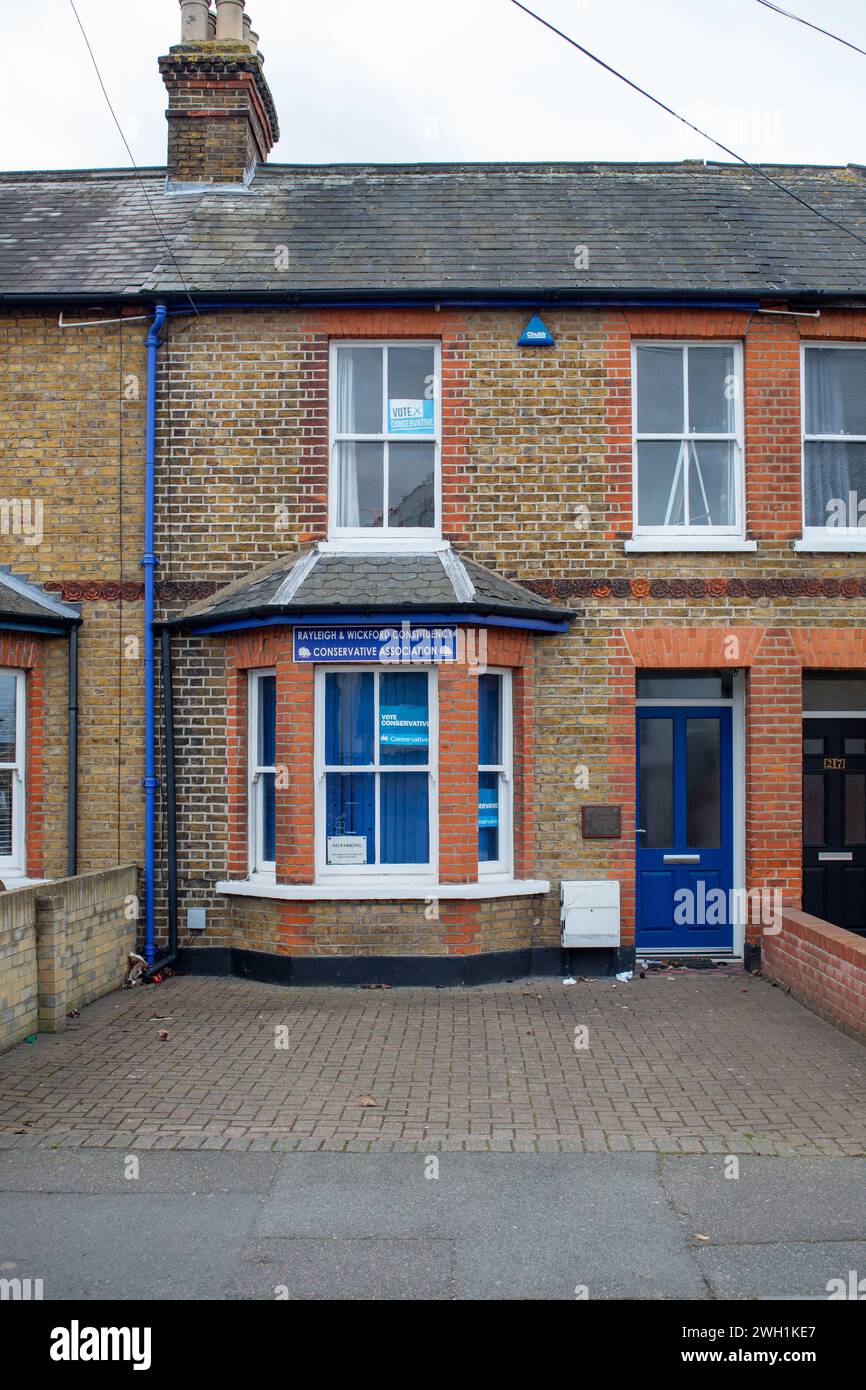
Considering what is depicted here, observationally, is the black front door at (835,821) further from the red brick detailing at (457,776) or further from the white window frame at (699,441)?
the red brick detailing at (457,776)

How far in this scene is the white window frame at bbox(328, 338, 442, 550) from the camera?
33.8ft

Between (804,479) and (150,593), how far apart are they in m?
6.04

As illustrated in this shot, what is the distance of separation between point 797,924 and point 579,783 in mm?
2152

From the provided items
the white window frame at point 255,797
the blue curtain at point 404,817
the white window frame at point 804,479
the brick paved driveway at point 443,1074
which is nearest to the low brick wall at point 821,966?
the brick paved driveway at point 443,1074

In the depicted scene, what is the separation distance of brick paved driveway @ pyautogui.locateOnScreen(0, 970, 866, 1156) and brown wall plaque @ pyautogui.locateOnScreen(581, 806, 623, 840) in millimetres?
1376

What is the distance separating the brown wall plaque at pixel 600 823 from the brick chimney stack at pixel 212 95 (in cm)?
747

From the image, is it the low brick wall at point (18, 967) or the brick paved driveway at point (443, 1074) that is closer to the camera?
the brick paved driveway at point (443, 1074)

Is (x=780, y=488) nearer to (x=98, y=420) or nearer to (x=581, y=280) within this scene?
(x=581, y=280)

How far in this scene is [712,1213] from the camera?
16.1 ft

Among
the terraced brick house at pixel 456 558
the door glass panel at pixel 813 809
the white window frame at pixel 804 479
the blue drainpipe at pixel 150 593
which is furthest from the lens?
the door glass panel at pixel 813 809

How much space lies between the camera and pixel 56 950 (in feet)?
26.2

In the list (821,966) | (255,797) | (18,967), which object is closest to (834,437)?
(821,966)

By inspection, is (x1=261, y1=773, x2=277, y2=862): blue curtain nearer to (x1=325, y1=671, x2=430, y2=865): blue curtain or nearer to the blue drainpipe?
(x1=325, y1=671, x2=430, y2=865): blue curtain

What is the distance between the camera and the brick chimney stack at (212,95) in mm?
11719
